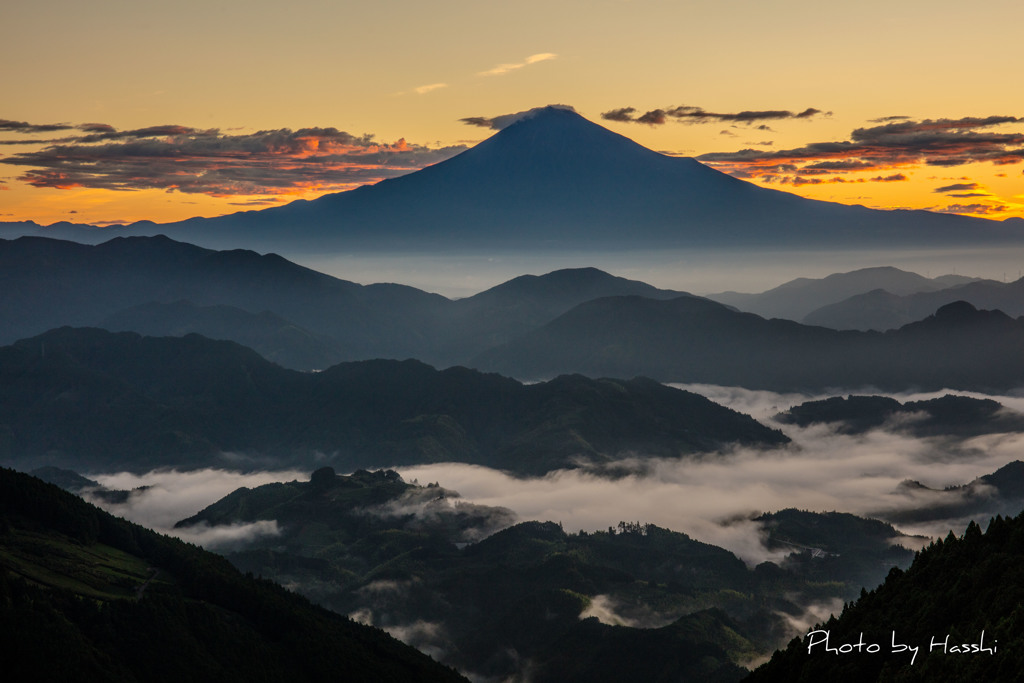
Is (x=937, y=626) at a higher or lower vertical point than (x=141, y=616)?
higher

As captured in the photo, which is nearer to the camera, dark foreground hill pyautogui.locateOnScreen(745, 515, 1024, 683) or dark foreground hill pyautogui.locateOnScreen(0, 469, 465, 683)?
dark foreground hill pyautogui.locateOnScreen(745, 515, 1024, 683)

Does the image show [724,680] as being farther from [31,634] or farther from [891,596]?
[31,634]

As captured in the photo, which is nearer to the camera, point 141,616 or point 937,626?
point 937,626

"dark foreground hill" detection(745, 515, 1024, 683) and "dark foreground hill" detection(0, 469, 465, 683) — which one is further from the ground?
"dark foreground hill" detection(745, 515, 1024, 683)

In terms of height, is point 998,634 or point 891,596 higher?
Result: point 998,634

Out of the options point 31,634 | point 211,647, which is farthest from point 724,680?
point 31,634
